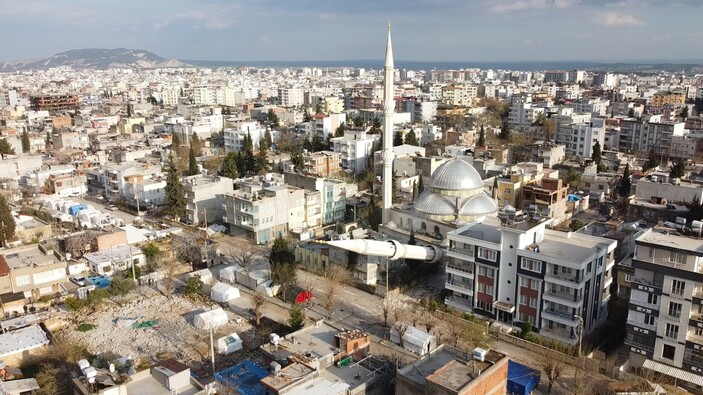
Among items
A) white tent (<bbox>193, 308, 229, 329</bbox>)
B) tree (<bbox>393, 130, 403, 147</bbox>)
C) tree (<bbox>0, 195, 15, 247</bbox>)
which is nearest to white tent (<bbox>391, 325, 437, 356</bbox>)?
white tent (<bbox>193, 308, 229, 329</bbox>)

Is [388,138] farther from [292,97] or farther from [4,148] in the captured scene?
[292,97]

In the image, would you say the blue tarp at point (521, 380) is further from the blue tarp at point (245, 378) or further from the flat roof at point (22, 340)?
the flat roof at point (22, 340)

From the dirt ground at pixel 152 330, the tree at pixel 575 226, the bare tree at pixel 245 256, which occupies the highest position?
the tree at pixel 575 226

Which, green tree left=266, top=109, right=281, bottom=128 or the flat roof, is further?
green tree left=266, top=109, right=281, bottom=128

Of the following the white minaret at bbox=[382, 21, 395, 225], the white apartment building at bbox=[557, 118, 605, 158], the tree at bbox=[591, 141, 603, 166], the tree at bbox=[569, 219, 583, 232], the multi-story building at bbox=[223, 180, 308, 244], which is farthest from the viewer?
the white apartment building at bbox=[557, 118, 605, 158]

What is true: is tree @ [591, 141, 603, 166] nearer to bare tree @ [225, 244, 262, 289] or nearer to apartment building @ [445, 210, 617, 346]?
apartment building @ [445, 210, 617, 346]

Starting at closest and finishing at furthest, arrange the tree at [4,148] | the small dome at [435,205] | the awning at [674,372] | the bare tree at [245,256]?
the awning at [674,372], the bare tree at [245,256], the small dome at [435,205], the tree at [4,148]

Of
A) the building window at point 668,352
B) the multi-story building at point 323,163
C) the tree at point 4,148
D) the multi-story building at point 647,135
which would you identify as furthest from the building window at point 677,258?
the tree at point 4,148

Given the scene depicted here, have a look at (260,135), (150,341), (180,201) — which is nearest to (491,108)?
(260,135)
